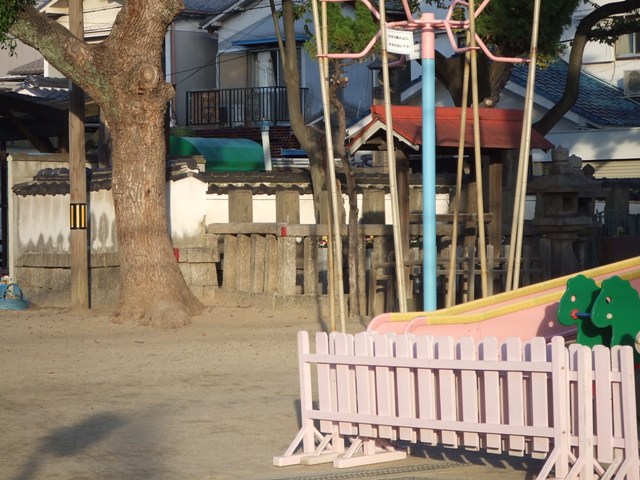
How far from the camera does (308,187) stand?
18344 mm

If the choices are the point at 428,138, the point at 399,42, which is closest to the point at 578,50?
the point at 428,138

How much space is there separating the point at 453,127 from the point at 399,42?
5221 mm

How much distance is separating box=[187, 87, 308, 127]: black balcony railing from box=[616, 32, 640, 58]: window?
9.90m

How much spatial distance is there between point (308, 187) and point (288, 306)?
3.01 m

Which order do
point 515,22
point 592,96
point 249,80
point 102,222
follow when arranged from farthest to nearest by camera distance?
point 249,80, point 592,96, point 515,22, point 102,222

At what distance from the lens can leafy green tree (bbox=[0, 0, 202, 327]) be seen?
48.4 feet

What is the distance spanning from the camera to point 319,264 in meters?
16.5

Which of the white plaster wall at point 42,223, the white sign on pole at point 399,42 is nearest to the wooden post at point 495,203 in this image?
the white sign on pole at point 399,42

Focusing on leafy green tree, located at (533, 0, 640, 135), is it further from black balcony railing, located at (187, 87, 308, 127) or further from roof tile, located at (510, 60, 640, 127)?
black balcony railing, located at (187, 87, 308, 127)

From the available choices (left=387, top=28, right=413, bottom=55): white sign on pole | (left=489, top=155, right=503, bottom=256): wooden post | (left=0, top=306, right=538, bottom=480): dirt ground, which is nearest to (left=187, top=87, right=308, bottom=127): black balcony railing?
(left=0, top=306, right=538, bottom=480): dirt ground

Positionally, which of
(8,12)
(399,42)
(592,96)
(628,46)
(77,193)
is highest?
(628,46)

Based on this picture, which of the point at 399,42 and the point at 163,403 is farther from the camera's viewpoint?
the point at 163,403

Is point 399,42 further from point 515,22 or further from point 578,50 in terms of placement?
point 578,50

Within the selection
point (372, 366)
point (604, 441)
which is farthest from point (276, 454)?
point (604, 441)
